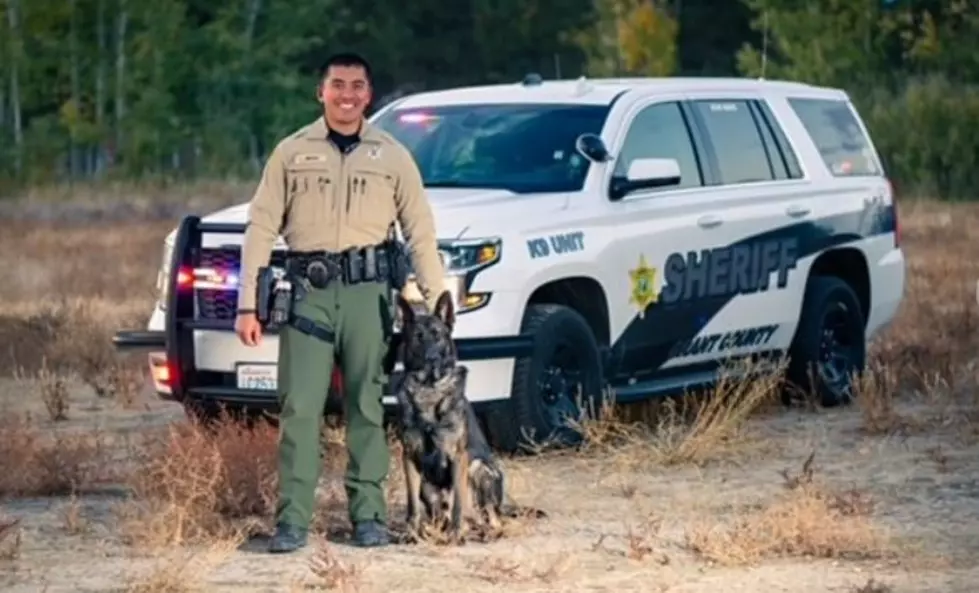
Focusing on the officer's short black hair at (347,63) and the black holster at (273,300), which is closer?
the black holster at (273,300)

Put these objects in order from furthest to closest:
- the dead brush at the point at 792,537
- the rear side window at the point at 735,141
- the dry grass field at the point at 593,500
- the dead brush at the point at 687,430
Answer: the rear side window at the point at 735,141 → the dead brush at the point at 687,430 → the dead brush at the point at 792,537 → the dry grass field at the point at 593,500

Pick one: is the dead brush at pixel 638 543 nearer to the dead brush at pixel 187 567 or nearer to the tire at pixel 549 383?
the dead brush at pixel 187 567

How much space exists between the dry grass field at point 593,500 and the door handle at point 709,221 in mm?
853

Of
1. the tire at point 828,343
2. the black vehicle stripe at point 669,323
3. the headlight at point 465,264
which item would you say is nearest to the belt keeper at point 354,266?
the headlight at point 465,264

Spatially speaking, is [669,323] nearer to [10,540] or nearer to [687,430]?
[687,430]

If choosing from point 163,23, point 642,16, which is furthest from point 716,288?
point 642,16

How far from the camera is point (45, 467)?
1040cm

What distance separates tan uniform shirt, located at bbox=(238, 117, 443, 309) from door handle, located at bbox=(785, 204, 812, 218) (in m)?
4.49

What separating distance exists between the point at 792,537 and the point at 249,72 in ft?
148

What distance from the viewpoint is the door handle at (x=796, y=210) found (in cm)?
1281

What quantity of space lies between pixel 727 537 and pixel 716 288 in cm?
353

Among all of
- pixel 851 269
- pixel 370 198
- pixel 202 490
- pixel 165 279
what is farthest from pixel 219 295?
pixel 851 269

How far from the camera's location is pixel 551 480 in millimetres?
10500

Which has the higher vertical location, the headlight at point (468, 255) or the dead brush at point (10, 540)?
the headlight at point (468, 255)
